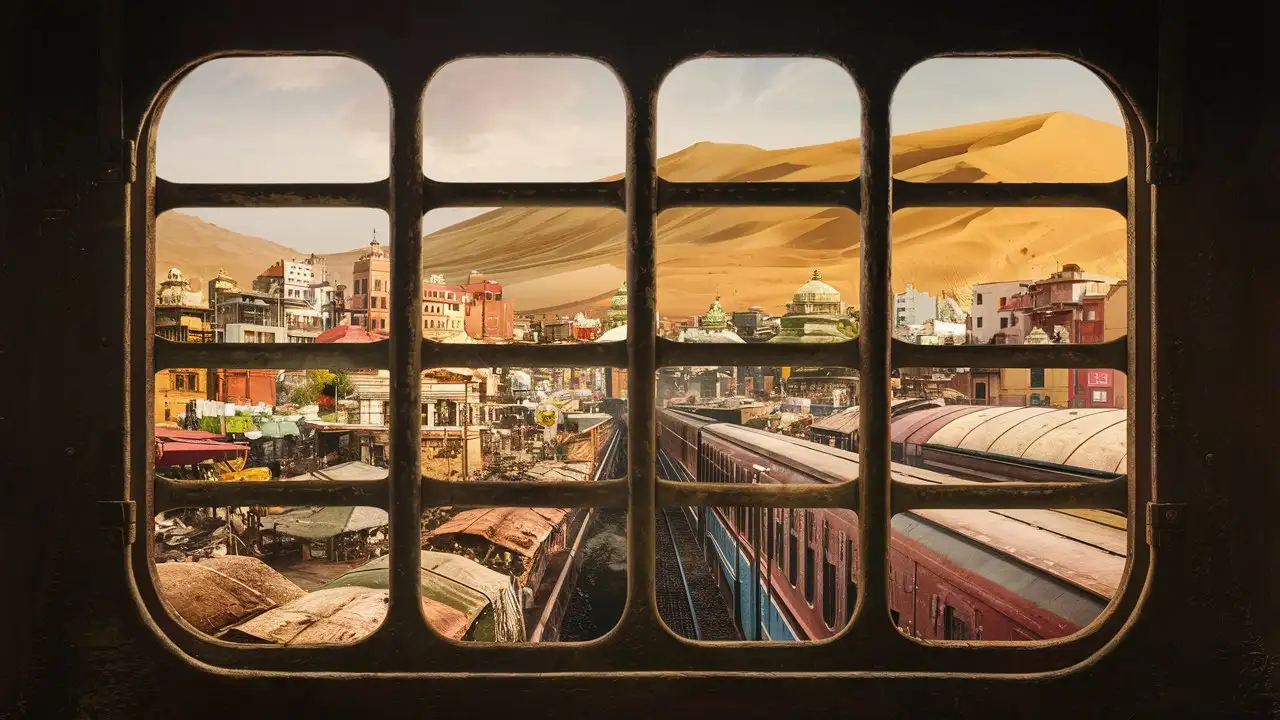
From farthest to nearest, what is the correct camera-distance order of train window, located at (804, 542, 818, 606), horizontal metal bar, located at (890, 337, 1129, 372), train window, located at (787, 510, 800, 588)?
1. train window, located at (787, 510, 800, 588)
2. train window, located at (804, 542, 818, 606)
3. horizontal metal bar, located at (890, 337, 1129, 372)

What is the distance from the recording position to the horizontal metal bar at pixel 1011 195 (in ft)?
5.95

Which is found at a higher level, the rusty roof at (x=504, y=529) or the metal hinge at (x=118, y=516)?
the metal hinge at (x=118, y=516)

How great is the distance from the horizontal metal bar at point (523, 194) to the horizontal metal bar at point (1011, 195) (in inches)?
32.8

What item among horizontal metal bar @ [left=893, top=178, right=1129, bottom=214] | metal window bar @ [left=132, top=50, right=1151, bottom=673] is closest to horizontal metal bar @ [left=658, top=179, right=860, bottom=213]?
metal window bar @ [left=132, top=50, right=1151, bottom=673]

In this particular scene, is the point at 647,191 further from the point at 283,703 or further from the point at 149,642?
the point at 149,642

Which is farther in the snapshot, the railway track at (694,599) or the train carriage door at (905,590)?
the railway track at (694,599)

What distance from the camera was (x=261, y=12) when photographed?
1.92 meters

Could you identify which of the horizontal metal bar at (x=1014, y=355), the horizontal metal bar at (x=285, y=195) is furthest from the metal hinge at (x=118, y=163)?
the horizontal metal bar at (x=1014, y=355)

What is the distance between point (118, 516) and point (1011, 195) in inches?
106

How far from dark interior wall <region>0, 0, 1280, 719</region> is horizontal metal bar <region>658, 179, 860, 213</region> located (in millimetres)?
428

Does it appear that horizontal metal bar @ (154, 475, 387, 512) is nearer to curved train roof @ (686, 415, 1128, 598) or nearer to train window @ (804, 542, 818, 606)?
curved train roof @ (686, 415, 1128, 598)

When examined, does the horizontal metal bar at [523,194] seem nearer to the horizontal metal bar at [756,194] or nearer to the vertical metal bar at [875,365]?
the horizontal metal bar at [756,194]

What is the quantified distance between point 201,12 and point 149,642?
185cm

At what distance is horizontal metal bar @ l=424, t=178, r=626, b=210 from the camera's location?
1.81 meters
